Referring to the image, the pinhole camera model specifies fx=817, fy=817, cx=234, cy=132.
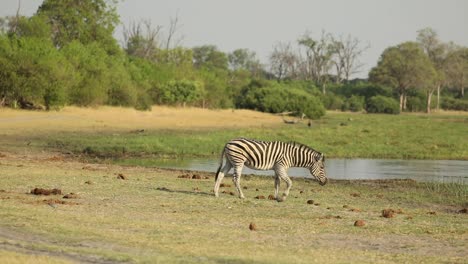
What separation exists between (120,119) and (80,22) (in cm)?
2345

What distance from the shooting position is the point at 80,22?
63.5 m

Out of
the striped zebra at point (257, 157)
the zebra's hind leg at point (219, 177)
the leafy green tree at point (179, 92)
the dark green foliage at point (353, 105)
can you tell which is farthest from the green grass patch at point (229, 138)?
the dark green foliage at point (353, 105)

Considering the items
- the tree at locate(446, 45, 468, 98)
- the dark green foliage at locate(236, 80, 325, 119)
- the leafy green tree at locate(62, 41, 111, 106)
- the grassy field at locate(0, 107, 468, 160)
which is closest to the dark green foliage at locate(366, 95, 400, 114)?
the dark green foliage at locate(236, 80, 325, 119)

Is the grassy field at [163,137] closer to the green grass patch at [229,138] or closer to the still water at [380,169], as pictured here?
the green grass patch at [229,138]

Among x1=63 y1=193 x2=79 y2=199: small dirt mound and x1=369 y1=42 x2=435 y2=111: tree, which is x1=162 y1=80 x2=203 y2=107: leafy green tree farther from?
x1=369 y1=42 x2=435 y2=111: tree

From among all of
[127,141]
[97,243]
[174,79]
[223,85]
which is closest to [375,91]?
[223,85]

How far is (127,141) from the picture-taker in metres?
31.0

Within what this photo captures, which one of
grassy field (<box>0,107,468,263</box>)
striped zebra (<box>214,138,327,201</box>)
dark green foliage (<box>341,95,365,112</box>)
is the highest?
dark green foliage (<box>341,95,365,112</box>)

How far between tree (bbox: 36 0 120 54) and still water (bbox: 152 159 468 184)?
37.3 meters

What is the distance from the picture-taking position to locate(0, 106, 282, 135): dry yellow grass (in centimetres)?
3529

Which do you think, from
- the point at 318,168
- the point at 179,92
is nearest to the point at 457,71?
the point at 179,92

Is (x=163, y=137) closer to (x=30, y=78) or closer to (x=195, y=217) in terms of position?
(x=30, y=78)

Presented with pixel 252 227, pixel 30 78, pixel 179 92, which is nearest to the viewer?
pixel 252 227

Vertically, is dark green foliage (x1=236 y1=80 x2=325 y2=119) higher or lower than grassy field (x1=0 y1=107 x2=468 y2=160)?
higher
